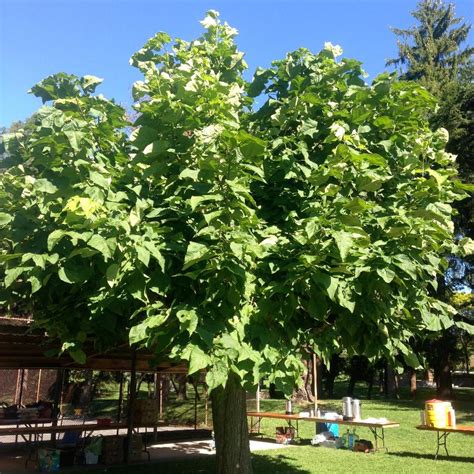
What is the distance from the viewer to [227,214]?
379 cm

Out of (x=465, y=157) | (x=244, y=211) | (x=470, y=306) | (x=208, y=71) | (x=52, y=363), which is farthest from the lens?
(x=470, y=306)

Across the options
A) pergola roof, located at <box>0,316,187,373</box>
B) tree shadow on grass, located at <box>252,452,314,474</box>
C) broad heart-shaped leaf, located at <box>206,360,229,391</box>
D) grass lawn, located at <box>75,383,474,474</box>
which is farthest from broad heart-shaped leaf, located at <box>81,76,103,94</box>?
grass lawn, located at <box>75,383,474,474</box>

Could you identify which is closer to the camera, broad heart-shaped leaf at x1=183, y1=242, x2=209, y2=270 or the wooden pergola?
broad heart-shaped leaf at x1=183, y1=242, x2=209, y2=270

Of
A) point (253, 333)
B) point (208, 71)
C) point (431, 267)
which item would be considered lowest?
point (253, 333)

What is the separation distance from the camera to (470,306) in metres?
27.0

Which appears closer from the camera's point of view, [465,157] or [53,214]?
[53,214]

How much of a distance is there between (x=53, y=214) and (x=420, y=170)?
10.8 ft

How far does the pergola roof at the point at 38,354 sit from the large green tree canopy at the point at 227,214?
2798 millimetres

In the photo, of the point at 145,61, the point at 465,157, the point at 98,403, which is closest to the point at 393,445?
the point at 145,61

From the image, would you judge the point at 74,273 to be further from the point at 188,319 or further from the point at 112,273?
the point at 188,319

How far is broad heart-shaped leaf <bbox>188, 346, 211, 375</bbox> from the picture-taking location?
323 cm

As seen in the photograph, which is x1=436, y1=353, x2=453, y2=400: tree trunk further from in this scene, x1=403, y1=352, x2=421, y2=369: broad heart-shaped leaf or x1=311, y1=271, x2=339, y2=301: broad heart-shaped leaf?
x1=311, y1=271, x2=339, y2=301: broad heart-shaped leaf

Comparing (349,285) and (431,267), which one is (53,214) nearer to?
(349,285)

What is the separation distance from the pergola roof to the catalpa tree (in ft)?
9.59
